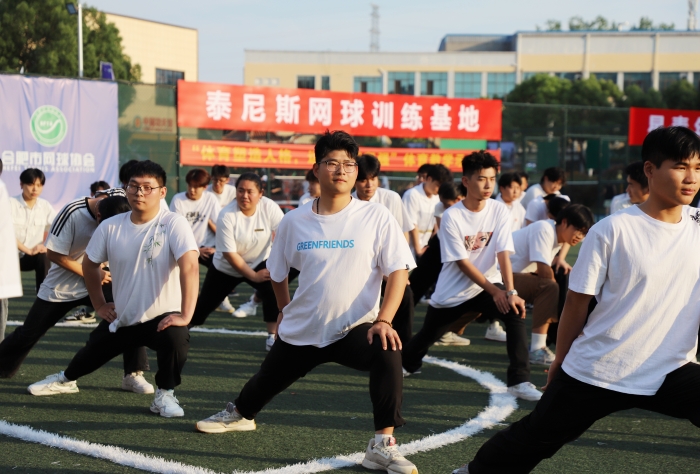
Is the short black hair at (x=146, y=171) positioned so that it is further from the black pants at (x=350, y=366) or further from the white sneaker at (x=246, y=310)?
the white sneaker at (x=246, y=310)

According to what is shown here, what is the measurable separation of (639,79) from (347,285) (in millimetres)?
72017

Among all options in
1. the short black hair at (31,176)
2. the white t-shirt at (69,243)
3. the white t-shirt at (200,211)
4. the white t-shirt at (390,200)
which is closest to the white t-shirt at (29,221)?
the short black hair at (31,176)

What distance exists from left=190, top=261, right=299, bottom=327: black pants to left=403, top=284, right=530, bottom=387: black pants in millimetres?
1760

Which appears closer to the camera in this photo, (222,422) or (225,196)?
(222,422)

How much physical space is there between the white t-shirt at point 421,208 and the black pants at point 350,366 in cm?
647

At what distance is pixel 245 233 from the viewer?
7.91m

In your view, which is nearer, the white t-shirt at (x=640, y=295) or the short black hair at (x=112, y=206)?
the white t-shirt at (x=640, y=295)

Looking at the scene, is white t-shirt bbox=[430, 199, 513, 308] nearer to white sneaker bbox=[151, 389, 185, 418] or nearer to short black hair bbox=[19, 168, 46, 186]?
white sneaker bbox=[151, 389, 185, 418]

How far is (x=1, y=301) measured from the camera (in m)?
6.43

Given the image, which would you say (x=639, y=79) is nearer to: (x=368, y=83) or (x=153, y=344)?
(x=368, y=83)

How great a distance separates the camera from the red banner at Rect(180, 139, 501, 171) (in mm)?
15836

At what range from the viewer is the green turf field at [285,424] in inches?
180

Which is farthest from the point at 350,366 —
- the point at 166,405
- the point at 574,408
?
the point at 166,405

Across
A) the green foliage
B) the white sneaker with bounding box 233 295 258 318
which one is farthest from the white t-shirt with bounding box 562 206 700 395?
the green foliage
